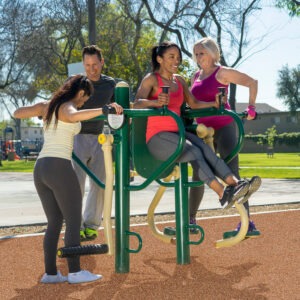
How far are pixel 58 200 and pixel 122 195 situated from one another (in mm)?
553

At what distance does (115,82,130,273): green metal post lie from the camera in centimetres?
452

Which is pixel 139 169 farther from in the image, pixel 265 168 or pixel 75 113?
pixel 265 168

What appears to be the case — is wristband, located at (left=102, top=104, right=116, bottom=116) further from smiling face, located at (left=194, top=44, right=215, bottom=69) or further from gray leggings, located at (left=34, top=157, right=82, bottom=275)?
smiling face, located at (left=194, top=44, right=215, bottom=69)

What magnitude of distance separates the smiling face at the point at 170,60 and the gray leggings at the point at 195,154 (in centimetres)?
51

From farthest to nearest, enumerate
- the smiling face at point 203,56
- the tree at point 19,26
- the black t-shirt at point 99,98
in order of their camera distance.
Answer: the tree at point 19,26, the black t-shirt at point 99,98, the smiling face at point 203,56

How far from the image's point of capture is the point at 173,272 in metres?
4.59

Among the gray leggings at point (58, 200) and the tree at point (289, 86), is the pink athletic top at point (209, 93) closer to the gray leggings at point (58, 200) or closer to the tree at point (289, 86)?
the gray leggings at point (58, 200)

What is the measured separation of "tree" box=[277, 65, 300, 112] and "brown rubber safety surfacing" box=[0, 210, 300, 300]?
235 feet

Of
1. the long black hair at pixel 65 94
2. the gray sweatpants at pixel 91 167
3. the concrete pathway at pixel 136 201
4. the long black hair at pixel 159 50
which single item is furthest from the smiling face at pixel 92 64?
the concrete pathway at pixel 136 201

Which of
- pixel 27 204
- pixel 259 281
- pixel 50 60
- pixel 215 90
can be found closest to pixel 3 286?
pixel 259 281

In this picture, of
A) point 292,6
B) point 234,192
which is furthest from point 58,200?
point 292,6

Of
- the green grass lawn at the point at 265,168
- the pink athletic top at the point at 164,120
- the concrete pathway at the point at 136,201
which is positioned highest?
the pink athletic top at the point at 164,120

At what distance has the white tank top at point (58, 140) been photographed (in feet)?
13.8

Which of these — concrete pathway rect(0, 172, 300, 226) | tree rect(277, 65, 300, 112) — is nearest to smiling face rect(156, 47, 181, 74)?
concrete pathway rect(0, 172, 300, 226)
